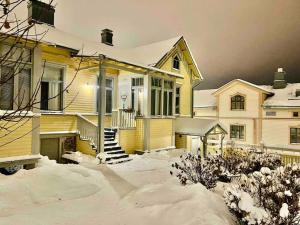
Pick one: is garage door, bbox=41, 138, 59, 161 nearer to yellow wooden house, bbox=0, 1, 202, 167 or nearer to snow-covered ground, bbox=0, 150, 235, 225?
yellow wooden house, bbox=0, 1, 202, 167

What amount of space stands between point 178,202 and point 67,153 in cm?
747

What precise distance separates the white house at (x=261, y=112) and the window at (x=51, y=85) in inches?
764

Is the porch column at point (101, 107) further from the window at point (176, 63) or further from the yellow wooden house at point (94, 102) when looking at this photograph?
the window at point (176, 63)

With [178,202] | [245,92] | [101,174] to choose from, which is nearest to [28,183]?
[101,174]

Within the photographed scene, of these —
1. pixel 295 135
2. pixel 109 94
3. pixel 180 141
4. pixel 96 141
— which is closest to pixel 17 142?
pixel 96 141

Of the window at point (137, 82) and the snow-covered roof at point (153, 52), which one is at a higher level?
the snow-covered roof at point (153, 52)

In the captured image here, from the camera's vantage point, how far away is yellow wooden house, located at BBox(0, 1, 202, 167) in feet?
31.8

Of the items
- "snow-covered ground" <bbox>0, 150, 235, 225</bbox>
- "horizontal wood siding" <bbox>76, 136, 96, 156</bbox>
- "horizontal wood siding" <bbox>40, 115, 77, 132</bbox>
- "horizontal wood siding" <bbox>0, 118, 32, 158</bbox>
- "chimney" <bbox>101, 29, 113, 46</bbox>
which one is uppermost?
"chimney" <bbox>101, 29, 113, 46</bbox>

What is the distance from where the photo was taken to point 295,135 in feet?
84.0

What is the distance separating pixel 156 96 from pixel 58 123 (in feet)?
20.9

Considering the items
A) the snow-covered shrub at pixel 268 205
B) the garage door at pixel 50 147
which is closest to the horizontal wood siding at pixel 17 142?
the garage door at pixel 50 147

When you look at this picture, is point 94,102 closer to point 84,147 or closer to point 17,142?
point 84,147

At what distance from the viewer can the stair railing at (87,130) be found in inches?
482

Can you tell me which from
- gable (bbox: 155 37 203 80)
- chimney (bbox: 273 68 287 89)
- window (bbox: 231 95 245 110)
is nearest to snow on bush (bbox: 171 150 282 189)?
gable (bbox: 155 37 203 80)
